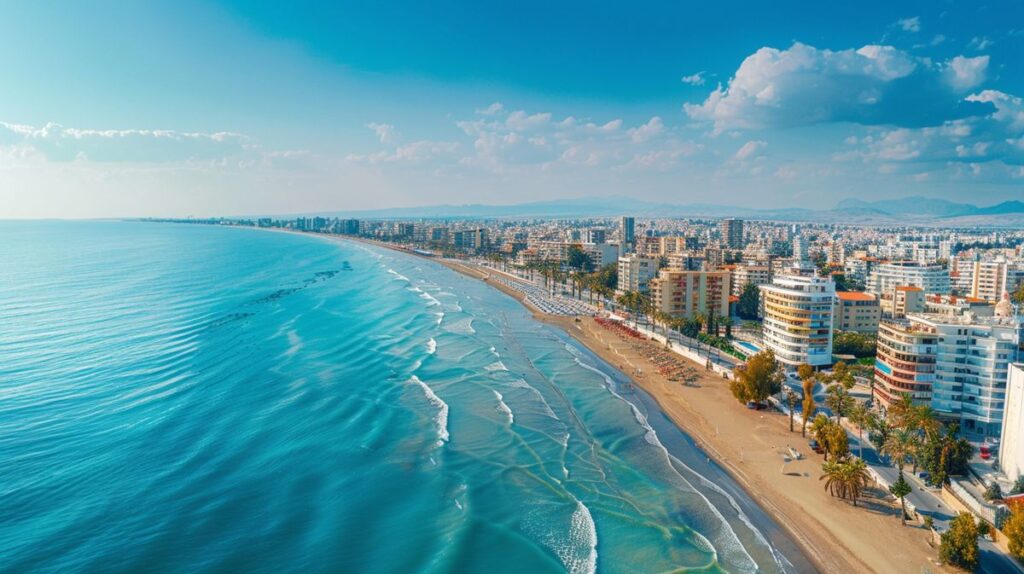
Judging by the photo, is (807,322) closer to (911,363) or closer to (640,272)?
(911,363)

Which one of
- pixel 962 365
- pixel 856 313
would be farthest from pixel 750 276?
pixel 962 365

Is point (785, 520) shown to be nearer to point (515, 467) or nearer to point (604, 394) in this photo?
point (515, 467)

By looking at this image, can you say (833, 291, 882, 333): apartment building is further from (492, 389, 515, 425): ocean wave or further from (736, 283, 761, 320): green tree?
(492, 389, 515, 425): ocean wave

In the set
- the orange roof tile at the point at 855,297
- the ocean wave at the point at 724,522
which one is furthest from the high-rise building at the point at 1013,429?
the orange roof tile at the point at 855,297

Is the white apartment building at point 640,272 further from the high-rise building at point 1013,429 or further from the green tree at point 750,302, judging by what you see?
the high-rise building at point 1013,429

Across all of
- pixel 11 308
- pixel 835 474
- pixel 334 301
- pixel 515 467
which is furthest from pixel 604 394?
pixel 11 308

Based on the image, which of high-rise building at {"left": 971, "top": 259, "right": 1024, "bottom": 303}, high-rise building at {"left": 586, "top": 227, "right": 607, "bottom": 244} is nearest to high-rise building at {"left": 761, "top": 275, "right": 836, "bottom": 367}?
high-rise building at {"left": 971, "top": 259, "right": 1024, "bottom": 303}

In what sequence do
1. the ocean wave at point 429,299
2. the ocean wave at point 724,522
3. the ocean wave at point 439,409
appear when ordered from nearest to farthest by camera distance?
the ocean wave at point 724,522, the ocean wave at point 439,409, the ocean wave at point 429,299
